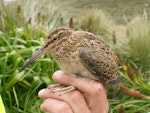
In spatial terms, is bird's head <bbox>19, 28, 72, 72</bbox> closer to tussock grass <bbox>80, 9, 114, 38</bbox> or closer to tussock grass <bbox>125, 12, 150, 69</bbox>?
tussock grass <bbox>125, 12, 150, 69</bbox>

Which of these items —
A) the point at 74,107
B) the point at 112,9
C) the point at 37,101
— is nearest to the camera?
the point at 74,107

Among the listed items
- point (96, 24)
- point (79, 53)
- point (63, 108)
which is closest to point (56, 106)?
point (63, 108)

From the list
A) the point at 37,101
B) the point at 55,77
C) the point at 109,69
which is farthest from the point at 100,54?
the point at 37,101

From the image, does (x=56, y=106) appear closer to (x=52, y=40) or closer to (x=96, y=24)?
(x=52, y=40)

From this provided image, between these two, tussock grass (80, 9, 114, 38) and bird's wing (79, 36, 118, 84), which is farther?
tussock grass (80, 9, 114, 38)

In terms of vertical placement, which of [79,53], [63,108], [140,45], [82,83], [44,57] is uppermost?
[79,53]

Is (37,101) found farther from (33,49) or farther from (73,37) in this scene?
(73,37)

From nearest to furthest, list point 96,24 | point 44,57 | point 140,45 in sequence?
1. point 44,57
2. point 140,45
3. point 96,24

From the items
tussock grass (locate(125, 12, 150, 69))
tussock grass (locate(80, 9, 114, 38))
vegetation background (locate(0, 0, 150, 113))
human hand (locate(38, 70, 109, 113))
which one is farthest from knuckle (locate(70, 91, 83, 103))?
tussock grass (locate(80, 9, 114, 38))
